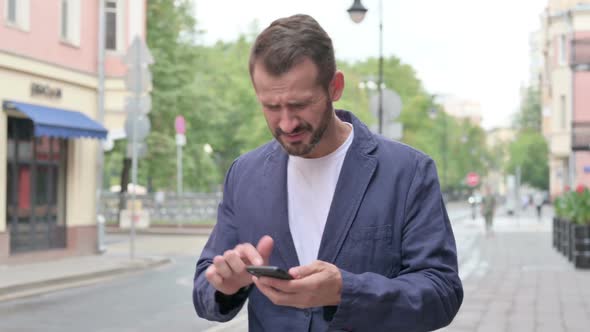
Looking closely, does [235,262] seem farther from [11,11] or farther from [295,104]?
[11,11]

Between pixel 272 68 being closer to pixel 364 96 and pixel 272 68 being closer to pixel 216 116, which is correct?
pixel 216 116

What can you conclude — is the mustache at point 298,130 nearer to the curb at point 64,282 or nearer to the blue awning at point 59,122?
the curb at point 64,282

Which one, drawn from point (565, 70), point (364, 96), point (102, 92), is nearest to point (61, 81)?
point (102, 92)

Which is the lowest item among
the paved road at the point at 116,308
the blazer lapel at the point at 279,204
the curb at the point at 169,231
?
the curb at the point at 169,231

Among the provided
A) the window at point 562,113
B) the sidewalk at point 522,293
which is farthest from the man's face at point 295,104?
the window at point 562,113

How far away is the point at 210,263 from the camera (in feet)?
9.23

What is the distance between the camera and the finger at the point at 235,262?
2.36 m

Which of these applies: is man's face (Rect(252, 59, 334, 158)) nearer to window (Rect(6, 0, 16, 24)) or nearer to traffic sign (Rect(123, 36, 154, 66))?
traffic sign (Rect(123, 36, 154, 66))

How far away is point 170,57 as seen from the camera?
42.7 meters

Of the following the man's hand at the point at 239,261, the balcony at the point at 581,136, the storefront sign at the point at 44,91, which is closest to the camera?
the man's hand at the point at 239,261

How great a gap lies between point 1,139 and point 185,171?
2330cm

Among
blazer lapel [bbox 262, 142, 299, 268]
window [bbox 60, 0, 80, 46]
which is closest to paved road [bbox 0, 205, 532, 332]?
window [bbox 60, 0, 80, 46]

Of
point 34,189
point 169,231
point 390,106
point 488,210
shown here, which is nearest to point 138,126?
point 34,189

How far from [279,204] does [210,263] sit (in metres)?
0.25
